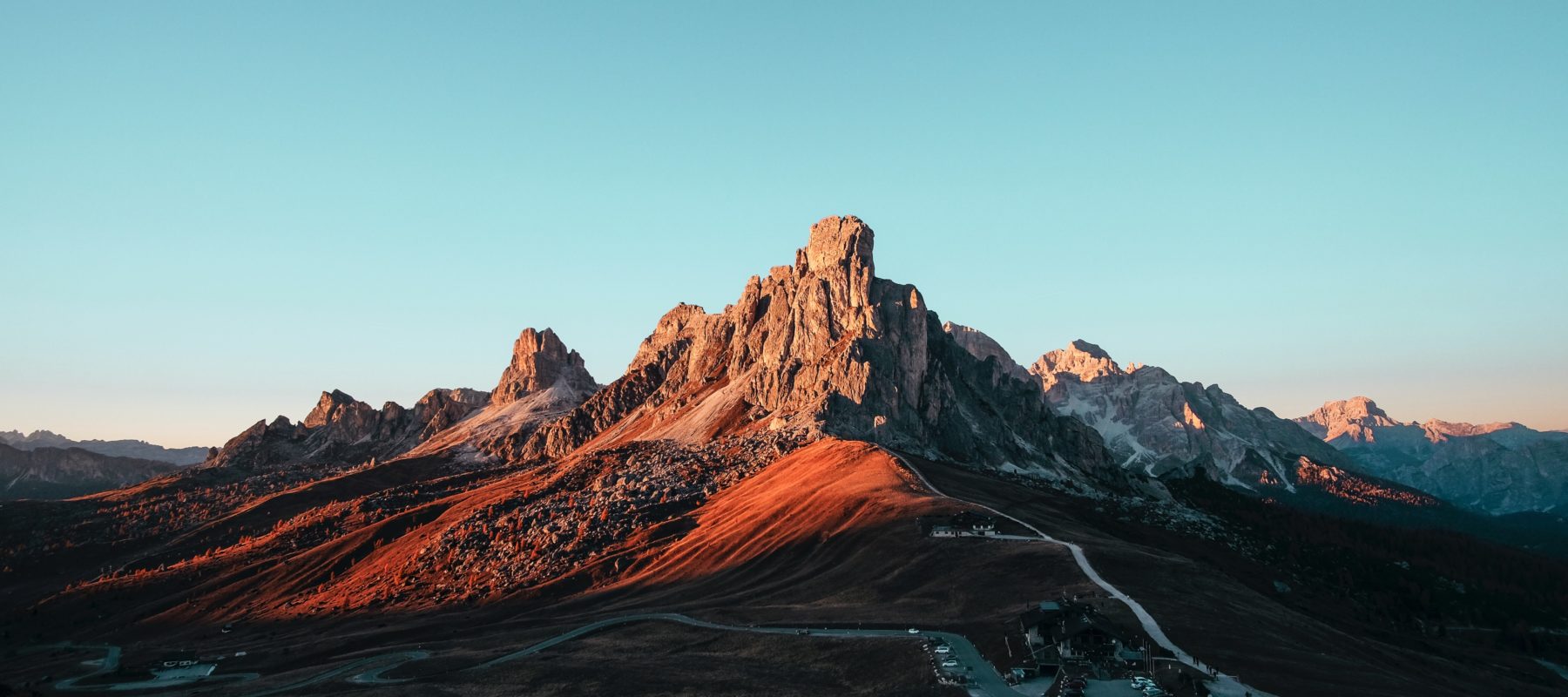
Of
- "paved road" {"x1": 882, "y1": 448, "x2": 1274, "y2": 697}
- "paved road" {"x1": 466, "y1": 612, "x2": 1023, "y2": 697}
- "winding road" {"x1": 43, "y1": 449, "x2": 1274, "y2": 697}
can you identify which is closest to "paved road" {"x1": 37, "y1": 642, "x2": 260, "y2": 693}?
"winding road" {"x1": 43, "y1": 449, "x2": 1274, "y2": 697}

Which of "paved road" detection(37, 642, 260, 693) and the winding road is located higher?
the winding road

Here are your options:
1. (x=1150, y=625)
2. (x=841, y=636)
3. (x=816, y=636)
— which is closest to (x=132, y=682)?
(x=816, y=636)

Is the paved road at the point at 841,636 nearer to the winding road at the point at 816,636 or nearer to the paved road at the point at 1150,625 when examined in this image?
the winding road at the point at 816,636

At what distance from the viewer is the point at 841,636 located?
91.5m

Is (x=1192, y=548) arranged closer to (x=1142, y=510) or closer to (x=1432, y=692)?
(x=1142, y=510)

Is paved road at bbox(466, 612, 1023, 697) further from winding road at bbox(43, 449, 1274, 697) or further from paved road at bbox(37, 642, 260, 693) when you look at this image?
paved road at bbox(37, 642, 260, 693)

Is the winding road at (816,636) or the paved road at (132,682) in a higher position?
the winding road at (816,636)

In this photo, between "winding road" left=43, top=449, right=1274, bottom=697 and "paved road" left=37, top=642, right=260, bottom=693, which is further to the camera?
"paved road" left=37, top=642, right=260, bottom=693

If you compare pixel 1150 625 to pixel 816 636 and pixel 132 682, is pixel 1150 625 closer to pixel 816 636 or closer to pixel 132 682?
pixel 816 636

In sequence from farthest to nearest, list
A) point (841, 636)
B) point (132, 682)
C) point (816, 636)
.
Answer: point (132, 682), point (816, 636), point (841, 636)

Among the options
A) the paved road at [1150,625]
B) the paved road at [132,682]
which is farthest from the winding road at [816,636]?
the paved road at [132,682]

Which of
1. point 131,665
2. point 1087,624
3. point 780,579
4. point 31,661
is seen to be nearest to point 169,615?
point 31,661

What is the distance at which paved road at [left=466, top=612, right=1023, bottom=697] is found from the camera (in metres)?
A: 74.2

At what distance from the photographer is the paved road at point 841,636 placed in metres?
74.2
